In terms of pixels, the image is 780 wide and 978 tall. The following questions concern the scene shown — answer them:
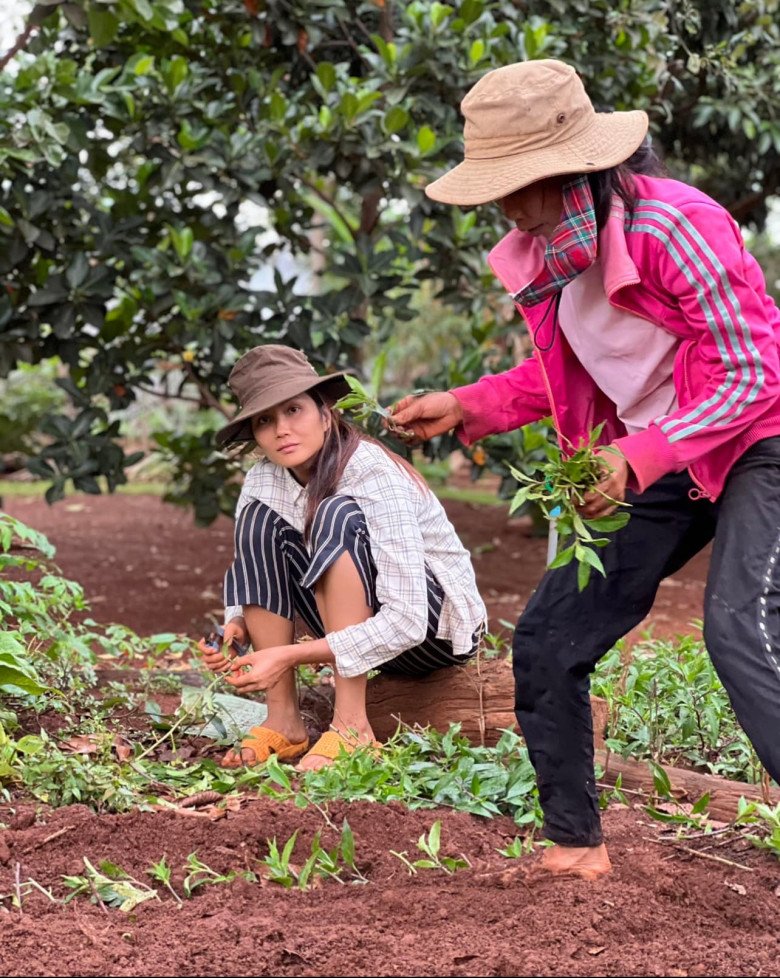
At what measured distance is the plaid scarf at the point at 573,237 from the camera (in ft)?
7.67

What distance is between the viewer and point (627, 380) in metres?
2.50

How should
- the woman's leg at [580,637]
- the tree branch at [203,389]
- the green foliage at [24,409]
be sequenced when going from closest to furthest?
the woman's leg at [580,637]
the tree branch at [203,389]
the green foliage at [24,409]

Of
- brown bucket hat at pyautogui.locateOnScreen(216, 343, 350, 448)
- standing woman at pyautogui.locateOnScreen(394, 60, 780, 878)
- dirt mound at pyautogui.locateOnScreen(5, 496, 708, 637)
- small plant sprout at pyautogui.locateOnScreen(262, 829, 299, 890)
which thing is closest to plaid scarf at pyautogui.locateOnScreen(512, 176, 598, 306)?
standing woman at pyautogui.locateOnScreen(394, 60, 780, 878)

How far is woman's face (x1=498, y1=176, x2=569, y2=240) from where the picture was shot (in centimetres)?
243

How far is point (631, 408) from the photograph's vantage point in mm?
2541

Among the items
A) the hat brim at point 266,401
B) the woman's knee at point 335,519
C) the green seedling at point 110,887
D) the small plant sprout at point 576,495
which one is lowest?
the green seedling at point 110,887

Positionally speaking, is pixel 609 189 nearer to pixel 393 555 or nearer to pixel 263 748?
pixel 393 555

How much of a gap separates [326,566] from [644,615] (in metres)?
1.07

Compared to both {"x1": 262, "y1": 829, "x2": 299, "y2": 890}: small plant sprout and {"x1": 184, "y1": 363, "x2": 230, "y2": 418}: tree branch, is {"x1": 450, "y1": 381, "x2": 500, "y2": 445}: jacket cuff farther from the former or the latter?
{"x1": 184, "y1": 363, "x2": 230, "y2": 418}: tree branch

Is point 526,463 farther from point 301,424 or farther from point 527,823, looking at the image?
point 527,823

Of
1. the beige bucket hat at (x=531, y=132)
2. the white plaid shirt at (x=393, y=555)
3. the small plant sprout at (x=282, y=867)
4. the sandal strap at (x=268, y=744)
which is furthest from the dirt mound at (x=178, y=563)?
the beige bucket hat at (x=531, y=132)

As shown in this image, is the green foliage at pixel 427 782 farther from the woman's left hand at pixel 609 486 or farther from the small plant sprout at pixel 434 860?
the woman's left hand at pixel 609 486

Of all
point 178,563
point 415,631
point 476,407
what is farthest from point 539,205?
point 178,563

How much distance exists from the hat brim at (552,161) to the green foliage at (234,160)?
8.20 feet
